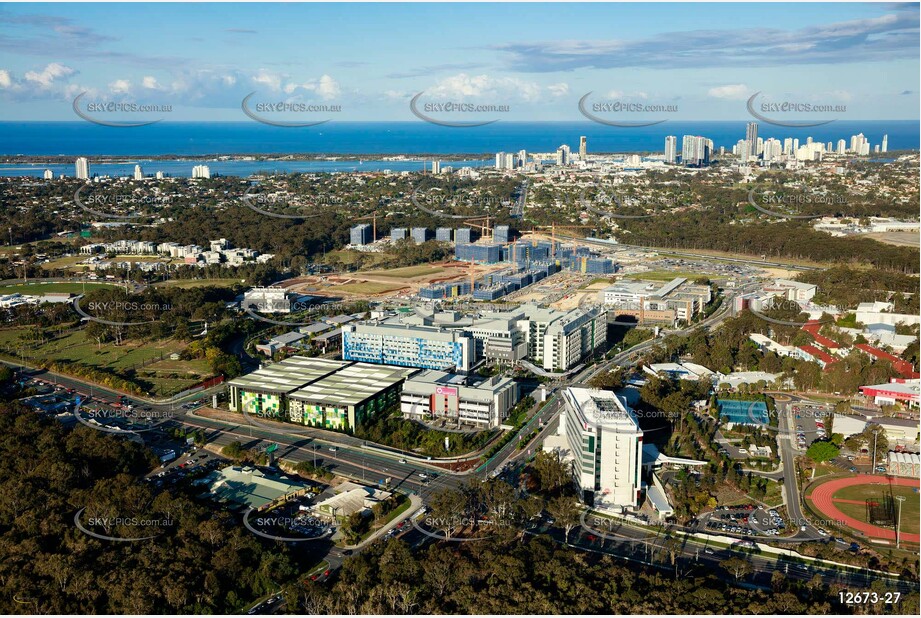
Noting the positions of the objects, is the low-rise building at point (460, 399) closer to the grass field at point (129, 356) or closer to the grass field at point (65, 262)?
Answer: the grass field at point (129, 356)

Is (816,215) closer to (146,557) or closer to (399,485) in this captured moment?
(399,485)

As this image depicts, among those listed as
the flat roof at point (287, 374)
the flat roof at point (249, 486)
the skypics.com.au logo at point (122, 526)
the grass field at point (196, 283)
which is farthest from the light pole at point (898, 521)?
the grass field at point (196, 283)

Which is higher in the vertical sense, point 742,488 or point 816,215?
point 816,215

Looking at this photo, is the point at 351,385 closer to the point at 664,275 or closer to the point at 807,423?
the point at 807,423

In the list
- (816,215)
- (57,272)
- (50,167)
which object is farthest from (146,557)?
(50,167)

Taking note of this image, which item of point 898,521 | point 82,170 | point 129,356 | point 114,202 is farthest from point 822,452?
point 82,170

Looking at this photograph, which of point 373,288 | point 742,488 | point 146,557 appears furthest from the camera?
point 373,288

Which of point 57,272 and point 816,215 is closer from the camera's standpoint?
point 57,272
